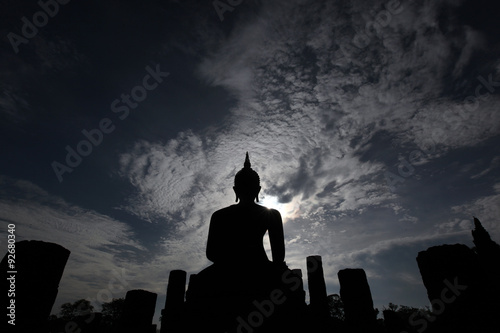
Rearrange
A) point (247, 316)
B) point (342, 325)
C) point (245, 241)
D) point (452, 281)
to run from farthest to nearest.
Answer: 1. point (245, 241)
2. point (342, 325)
3. point (247, 316)
4. point (452, 281)

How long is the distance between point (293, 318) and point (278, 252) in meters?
1.37

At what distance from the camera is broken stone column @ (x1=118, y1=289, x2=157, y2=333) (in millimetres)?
3352

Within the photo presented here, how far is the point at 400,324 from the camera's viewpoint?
3213 millimetres

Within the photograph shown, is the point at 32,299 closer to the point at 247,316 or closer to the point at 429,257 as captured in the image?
the point at 247,316

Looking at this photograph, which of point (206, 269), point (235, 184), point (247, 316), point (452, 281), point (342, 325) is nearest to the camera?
point (452, 281)

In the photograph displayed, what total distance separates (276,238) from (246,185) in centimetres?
115

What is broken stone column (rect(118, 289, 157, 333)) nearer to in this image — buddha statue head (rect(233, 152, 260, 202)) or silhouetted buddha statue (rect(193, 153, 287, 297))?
silhouetted buddha statue (rect(193, 153, 287, 297))

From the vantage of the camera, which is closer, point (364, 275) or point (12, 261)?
point (12, 261)

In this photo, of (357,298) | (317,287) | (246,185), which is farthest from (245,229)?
(357,298)

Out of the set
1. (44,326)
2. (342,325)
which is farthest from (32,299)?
(342,325)

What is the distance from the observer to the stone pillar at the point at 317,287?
11.4ft

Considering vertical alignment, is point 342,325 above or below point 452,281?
below

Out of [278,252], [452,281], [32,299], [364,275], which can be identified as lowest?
[32,299]

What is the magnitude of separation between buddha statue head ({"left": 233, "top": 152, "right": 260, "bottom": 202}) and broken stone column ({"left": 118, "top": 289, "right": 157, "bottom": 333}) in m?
2.25
